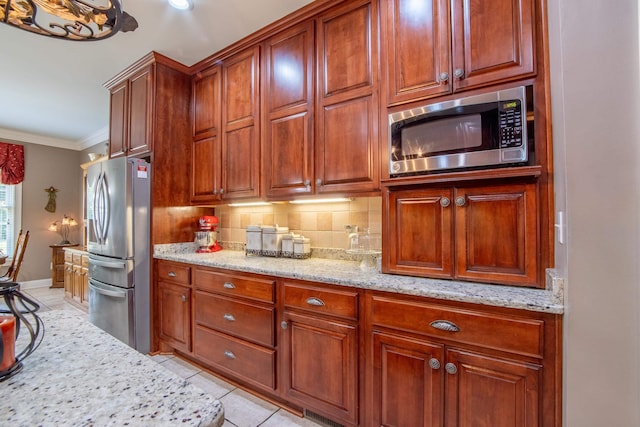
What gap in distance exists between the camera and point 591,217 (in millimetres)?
982

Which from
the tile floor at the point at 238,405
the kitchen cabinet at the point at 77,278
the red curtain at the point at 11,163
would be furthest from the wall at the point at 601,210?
the red curtain at the point at 11,163

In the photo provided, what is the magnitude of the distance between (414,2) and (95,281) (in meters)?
3.51

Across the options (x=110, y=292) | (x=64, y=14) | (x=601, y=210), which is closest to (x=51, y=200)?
(x=110, y=292)

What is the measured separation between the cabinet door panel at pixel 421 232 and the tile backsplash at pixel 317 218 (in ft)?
1.58

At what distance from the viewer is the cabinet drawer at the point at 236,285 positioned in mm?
1835

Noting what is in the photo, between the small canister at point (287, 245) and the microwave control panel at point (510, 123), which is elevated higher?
the microwave control panel at point (510, 123)

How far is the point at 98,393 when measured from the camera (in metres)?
0.52

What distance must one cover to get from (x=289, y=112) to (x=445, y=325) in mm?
1707

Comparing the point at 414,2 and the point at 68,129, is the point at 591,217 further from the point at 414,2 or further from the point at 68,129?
the point at 68,129

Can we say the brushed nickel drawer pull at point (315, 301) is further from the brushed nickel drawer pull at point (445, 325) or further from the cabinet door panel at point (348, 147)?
the cabinet door panel at point (348, 147)

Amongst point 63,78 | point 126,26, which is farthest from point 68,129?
point 126,26

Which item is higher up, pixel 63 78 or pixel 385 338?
pixel 63 78

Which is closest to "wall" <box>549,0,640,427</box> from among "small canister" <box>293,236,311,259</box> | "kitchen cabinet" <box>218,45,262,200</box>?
"small canister" <box>293,236,311,259</box>

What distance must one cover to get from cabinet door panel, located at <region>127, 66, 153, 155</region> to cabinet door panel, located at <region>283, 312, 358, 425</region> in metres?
2.15
